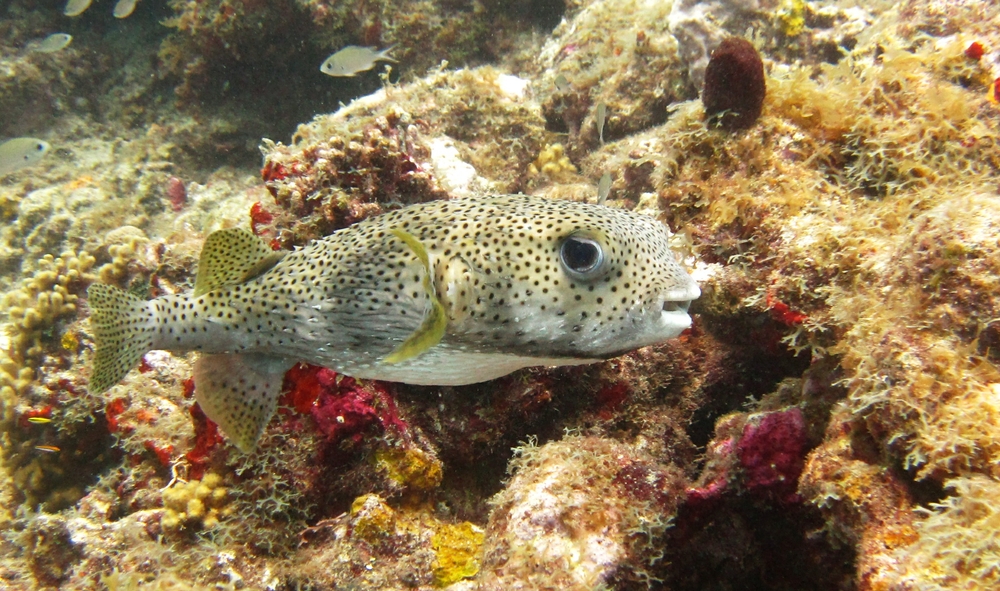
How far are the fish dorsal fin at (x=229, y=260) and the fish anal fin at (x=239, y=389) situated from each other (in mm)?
427

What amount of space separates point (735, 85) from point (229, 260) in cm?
363

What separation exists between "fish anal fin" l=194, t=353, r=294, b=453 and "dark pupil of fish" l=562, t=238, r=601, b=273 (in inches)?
67.2

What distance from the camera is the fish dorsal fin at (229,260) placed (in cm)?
290

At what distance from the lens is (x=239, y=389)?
116 inches

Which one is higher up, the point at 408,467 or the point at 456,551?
the point at 408,467

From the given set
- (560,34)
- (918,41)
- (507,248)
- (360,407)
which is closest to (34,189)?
(560,34)

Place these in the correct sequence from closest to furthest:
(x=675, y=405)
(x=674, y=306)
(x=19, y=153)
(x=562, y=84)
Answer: (x=674, y=306) < (x=675, y=405) < (x=562, y=84) < (x=19, y=153)

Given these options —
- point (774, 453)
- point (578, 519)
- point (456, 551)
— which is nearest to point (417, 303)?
point (578, 519)

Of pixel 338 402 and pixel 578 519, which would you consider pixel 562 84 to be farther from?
pixel 578 519

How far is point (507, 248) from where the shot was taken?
2514mm

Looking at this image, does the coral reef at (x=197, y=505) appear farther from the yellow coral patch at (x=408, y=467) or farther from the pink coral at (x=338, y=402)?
the yellow coral patch at (x=408, y=467)

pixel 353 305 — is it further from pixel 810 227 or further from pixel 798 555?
pixel 810 227

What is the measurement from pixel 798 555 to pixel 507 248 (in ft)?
6.63

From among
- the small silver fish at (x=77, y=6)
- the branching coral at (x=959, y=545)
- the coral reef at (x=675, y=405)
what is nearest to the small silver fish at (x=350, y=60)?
the coral reef at (x=675, y=405)
